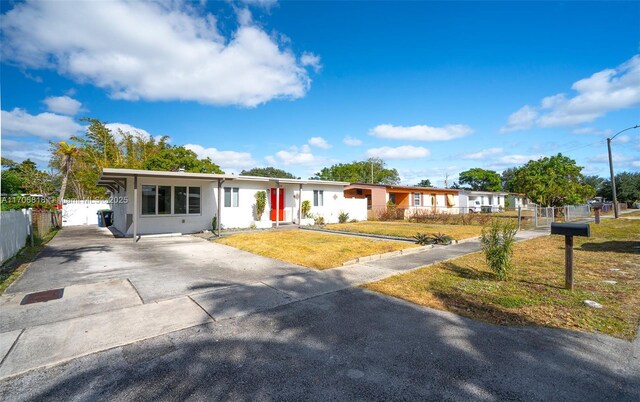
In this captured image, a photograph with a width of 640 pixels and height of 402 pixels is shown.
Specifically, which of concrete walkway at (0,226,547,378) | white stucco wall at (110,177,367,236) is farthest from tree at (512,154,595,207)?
concrete walkway at (0,226,547,378)

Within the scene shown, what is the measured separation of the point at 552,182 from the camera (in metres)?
23.3

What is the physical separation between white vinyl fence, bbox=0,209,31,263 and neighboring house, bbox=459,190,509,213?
35883 millimetres

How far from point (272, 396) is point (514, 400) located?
2003 millimetres

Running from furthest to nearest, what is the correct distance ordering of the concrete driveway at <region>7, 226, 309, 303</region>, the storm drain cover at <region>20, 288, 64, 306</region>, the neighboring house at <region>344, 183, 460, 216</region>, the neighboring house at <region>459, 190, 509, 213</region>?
1. the neighboring house at <region>459, 190, 509, 213</region>
2. the neighboring house at <region>344, 183, 460, 216</region>
3. the concrete driveway at <region>7, 226, 309, 303</region>
4. the storm drain cover at <region>20, 288, 64, 306</region>

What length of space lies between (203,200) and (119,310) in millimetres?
11351

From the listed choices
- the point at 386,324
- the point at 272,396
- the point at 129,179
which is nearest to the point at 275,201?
the point at 129,179

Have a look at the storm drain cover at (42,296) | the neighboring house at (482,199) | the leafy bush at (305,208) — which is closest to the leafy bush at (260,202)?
the leafy bush at (305,208)

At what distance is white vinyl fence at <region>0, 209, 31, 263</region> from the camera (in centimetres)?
723

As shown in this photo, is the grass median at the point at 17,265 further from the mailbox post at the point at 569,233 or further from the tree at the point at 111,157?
the tree at the point at 111,157

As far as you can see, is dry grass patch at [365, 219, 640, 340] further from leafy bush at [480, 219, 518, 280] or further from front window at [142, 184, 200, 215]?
front window at [142, 184, 200, 215]

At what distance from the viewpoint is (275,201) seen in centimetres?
1803

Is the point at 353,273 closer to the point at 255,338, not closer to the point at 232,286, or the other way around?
the point at 232,286

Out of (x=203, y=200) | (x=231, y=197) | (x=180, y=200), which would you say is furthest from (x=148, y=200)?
(x=231, y=197)

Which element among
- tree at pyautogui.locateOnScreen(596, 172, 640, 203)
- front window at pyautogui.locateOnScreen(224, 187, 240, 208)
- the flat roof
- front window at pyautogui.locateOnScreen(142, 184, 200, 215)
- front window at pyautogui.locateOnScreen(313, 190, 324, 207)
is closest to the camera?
the flat roof
